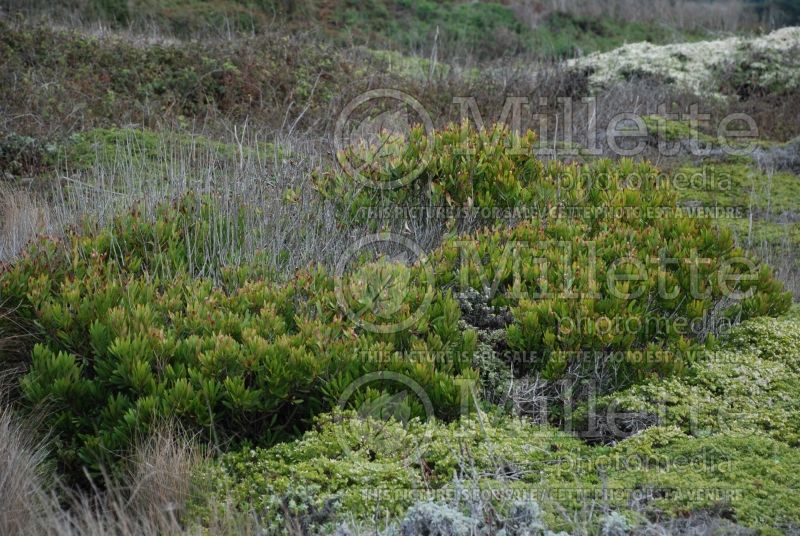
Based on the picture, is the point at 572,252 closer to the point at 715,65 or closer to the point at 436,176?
the point at 436,176

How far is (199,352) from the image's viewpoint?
162 inches

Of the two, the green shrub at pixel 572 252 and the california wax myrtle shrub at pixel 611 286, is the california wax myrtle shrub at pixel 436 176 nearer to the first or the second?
the green shrub at pixel 572 252

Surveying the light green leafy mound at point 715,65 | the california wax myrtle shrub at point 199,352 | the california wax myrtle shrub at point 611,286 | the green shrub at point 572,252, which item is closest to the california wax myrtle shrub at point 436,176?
the green shrub at point 572,252

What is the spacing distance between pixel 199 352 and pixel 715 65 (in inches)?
486

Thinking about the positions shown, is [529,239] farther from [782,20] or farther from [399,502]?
[782,20]

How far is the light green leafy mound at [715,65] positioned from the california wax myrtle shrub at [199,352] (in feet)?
31.9

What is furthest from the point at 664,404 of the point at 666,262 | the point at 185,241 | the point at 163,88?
the point at 163,88

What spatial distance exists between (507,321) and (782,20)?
21660mm

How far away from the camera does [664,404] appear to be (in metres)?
4.44

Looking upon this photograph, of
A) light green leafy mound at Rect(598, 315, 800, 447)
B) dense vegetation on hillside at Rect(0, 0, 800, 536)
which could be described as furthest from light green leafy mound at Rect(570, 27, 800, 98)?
light green leafy mound at Rect(598, 315, 800, 447)

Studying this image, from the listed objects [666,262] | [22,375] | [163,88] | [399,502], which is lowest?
[399,502]

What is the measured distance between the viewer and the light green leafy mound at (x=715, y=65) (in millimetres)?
13156

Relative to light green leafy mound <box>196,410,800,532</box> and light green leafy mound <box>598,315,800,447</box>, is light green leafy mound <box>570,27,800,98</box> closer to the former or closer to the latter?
light green leafy mound <box>598,315,800,447</box>

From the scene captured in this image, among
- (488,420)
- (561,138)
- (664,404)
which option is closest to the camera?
(488,420)
